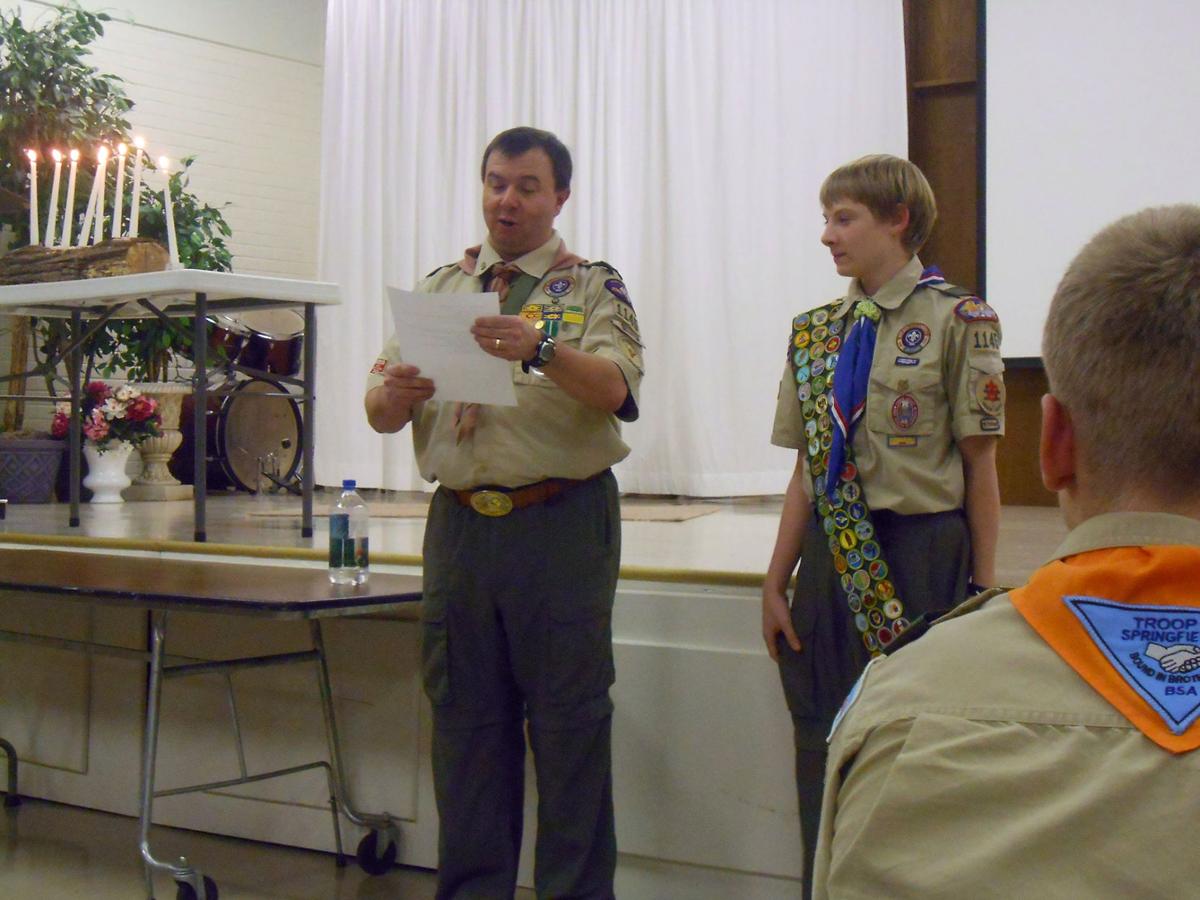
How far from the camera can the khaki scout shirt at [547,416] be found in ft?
6.76

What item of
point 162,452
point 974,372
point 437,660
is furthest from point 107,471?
point 974,372

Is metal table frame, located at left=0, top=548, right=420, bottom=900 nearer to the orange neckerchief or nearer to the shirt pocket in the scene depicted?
the shirt pocket

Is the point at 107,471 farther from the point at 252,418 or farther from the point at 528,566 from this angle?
the point at 528,566

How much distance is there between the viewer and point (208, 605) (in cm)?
228

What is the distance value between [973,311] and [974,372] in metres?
0.10

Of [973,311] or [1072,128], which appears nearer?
[973,311]

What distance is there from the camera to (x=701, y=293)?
5.44 meters

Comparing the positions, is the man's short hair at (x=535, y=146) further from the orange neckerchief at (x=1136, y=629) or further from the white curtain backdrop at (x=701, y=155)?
the white curtain backdrop at (x=701, y=155)

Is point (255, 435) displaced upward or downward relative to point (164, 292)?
downward

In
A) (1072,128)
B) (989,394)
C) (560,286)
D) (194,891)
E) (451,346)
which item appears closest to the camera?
(989,394)

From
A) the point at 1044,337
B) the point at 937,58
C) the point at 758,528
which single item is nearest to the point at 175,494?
the point at 758,528

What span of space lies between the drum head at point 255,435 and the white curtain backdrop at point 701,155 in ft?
2.01

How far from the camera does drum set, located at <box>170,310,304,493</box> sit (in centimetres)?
590

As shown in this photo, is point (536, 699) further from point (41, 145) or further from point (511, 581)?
point (41, 145)
